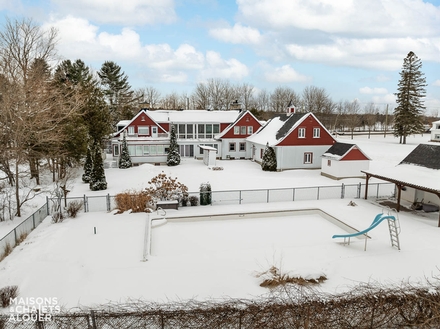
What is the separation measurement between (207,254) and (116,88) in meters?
56.5

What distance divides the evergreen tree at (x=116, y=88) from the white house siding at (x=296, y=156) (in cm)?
3612

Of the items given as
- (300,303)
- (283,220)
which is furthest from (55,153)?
(300,303)

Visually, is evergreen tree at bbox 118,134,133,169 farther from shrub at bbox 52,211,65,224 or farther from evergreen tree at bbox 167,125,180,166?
shrub at bbox 52,211,65,224

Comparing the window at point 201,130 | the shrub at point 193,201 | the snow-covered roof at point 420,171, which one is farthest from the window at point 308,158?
the shrub at point 193,201

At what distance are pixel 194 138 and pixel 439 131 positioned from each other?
4950 cm

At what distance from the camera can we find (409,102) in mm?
58469

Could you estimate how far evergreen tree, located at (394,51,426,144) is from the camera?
57.7 m

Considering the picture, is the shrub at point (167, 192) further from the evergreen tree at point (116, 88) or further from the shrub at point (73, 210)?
the evergreen tree at point (116, 88)

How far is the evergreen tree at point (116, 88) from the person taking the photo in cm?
5920

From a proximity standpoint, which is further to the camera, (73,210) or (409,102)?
(409,102)

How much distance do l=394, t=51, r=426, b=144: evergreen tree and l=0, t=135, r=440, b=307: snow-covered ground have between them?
46.1 m

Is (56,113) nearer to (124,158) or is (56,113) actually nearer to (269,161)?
(124,158)

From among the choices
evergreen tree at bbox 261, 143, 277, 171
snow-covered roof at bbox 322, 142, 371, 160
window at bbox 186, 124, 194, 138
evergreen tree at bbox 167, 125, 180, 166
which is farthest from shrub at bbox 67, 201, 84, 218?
window at bbox 186, 124, 194, 138

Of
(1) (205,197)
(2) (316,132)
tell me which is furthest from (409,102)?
(1) (205,197)
